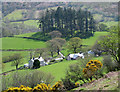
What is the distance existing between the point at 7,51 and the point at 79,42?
26006mm

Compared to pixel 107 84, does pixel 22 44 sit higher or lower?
lower

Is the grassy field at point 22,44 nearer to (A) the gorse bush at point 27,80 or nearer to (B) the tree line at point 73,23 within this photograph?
(B) the tree line at point 73,23

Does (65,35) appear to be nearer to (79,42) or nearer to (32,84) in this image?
(79,42)

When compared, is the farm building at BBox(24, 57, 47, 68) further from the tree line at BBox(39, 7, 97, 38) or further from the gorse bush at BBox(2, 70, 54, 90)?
the tree line at BBox(39, 7, 97, 38)

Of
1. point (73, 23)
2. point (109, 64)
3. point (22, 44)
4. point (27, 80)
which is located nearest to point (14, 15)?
point (73, 23)

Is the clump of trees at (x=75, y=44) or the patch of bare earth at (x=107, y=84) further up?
the patch of bare earth at (x=107, y=84)

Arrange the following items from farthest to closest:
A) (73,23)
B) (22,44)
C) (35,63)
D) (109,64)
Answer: (73,23) < (22,44) < (35,63) < (109,64)

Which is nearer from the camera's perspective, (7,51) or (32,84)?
(32,84)

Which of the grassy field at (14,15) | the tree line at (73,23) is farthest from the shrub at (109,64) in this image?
the grassy field at (14,15)

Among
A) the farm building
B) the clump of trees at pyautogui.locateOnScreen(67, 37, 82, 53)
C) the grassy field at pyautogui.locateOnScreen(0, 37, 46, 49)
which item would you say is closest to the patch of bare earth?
the farm building

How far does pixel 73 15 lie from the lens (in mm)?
77500

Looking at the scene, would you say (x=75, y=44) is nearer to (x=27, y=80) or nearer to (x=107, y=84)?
(x=27, y=80)

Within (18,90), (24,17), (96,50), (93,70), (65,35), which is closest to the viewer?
(18,90)

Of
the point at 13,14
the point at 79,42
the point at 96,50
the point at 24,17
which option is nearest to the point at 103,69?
the point at 96,50
